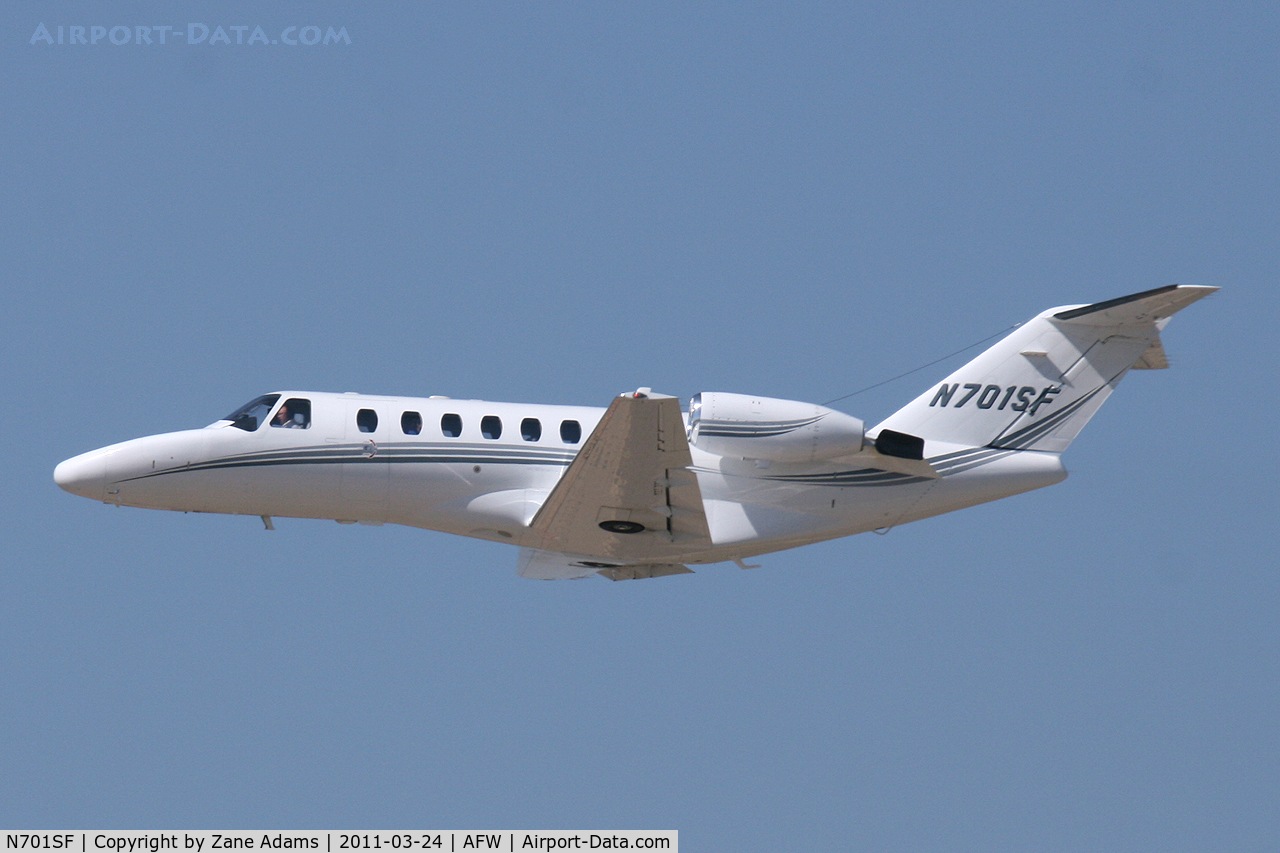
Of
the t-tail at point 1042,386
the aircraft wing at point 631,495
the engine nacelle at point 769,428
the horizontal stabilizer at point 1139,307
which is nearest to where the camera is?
the aircraft wing at point 631,495

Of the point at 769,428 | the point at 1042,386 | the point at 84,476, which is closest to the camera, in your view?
the point at 769,428

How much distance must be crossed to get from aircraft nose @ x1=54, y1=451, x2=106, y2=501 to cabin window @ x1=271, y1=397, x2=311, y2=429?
8.09ft

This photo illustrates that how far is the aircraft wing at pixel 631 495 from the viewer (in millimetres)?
18953

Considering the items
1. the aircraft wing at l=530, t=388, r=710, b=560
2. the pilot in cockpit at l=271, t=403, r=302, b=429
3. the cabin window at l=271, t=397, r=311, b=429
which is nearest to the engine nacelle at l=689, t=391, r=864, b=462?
the aircraft wing at l=530, t=388, r=710, b=560

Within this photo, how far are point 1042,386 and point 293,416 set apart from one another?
10.6 metres

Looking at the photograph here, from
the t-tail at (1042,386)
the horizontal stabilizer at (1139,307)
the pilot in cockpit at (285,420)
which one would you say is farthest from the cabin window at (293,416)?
the horizontal stabilizer at (1139,307)

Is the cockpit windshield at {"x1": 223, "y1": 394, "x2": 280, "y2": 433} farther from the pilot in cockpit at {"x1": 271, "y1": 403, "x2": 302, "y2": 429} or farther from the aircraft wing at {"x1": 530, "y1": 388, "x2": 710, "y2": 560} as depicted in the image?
the aircraft wing at {"x1": 530, "y1": 388, "x2": 710, "y2": 560}

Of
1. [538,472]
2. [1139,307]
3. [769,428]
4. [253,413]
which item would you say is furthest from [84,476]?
[1139,307]

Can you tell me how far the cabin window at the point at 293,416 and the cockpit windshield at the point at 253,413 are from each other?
0.20 meters

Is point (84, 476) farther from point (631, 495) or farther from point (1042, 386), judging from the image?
point (1042, 386)

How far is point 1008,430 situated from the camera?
22.3 m

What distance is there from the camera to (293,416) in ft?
70.7

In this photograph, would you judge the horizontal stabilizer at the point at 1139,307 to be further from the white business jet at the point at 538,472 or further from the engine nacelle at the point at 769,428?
the engine nacelle at the point at 769,428

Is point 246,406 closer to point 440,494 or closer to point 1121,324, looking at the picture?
point 440,494
